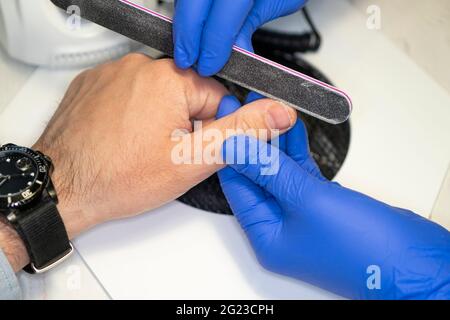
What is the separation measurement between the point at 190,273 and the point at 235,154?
→ 9.0 inches

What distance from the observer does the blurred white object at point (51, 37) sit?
948 mm

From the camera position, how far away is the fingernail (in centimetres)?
86

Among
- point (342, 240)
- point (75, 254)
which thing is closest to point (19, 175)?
point (75, 254)

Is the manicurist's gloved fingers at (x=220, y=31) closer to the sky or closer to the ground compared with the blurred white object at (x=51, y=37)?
closer to the sky

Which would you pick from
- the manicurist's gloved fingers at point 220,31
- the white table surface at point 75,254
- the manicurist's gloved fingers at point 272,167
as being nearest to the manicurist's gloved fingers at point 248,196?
the manicurist's gloved fingers at point 272,167

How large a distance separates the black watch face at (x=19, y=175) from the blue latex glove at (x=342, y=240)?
311mm

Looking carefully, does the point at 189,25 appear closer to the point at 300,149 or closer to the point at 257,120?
the point at 257,120

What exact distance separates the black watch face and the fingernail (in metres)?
0.39

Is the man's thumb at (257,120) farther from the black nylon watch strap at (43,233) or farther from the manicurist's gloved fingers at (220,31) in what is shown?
the black nylon watch strap at (43,233)

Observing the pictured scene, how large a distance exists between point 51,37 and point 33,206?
344 millimetres

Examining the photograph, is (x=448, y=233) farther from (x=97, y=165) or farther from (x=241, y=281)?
(x=97, y=165)

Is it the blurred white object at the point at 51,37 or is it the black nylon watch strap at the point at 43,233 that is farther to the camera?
the blurred white object at the point at 51,37

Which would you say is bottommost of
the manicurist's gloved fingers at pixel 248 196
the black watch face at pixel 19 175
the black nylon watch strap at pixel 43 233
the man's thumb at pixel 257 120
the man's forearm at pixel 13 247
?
the man's forearm at pixel 13 247

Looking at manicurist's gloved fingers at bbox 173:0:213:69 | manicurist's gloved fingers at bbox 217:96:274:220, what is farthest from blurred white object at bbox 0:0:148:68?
manicurist's gloved fingers at bbox 217:96:274:220
